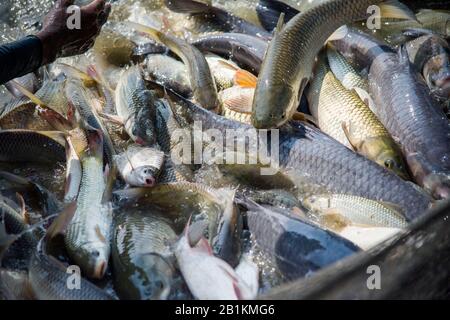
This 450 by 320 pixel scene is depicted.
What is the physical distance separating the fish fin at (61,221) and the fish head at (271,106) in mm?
1019

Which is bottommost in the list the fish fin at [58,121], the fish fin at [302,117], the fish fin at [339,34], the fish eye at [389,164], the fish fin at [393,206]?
the fish fin at [58,121]

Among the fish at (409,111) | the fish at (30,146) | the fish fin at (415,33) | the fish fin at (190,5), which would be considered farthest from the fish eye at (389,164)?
the fish fin at (190,5)

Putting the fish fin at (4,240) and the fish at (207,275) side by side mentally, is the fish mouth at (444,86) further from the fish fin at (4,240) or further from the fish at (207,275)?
the fish fin at (4,240)

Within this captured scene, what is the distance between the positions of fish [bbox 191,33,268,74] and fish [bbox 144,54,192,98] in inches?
10.8

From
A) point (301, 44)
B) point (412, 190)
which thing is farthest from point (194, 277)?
point (301, 44)

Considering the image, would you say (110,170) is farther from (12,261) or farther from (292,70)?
(292,70)

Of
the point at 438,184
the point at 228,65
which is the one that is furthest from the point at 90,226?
the point at 438,184

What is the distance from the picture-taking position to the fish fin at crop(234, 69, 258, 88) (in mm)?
3268

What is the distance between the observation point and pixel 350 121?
2.94 meters

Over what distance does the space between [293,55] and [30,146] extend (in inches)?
60.5

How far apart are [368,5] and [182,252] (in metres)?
1.99

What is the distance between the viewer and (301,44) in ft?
10.2

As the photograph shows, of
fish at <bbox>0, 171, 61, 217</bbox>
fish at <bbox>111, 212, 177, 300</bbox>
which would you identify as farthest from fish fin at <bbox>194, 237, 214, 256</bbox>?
fish at <bbox>0, 171, 61, 217</bbox>

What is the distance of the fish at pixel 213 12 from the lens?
13.2 feet
